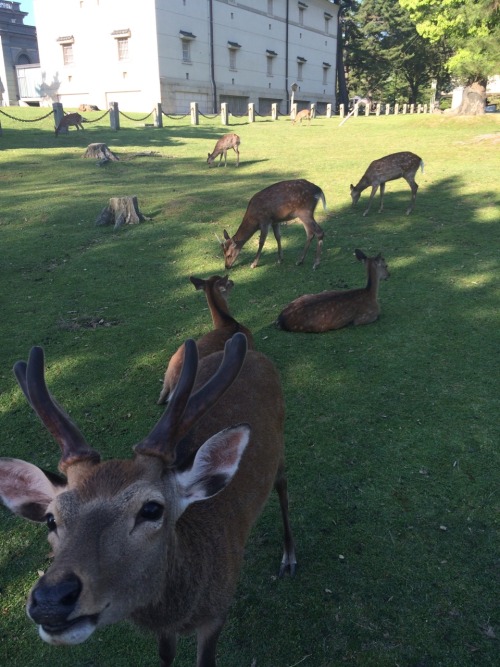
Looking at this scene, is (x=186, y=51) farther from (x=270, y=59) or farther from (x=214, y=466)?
(x=214, y=466)

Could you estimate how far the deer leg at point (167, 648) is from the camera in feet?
7.86

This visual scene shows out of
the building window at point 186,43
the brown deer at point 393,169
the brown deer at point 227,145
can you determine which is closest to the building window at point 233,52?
the building window at point 186,43

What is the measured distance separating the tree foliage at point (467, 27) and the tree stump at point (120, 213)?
44.5 feet

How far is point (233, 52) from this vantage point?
4456cm

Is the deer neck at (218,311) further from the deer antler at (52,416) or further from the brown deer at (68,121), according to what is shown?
the brown deer at (68,121)

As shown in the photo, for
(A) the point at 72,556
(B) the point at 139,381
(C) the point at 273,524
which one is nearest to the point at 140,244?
(B) the point at 139,381

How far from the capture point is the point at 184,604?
224 cm

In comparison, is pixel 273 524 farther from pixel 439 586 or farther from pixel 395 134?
pixel 395 134

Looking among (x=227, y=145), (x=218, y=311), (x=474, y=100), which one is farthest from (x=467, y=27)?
(x=218, y=311)

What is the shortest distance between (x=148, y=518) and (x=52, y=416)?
0.58 meters

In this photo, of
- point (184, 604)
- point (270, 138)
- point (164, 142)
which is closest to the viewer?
point (184, 604)

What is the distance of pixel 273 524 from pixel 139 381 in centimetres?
239

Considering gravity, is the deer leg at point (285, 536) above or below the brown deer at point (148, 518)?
below

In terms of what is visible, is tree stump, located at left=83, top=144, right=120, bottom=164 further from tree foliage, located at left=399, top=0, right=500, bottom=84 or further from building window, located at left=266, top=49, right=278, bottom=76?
building window, located at left=266, top=49, right=278, bottom=76
